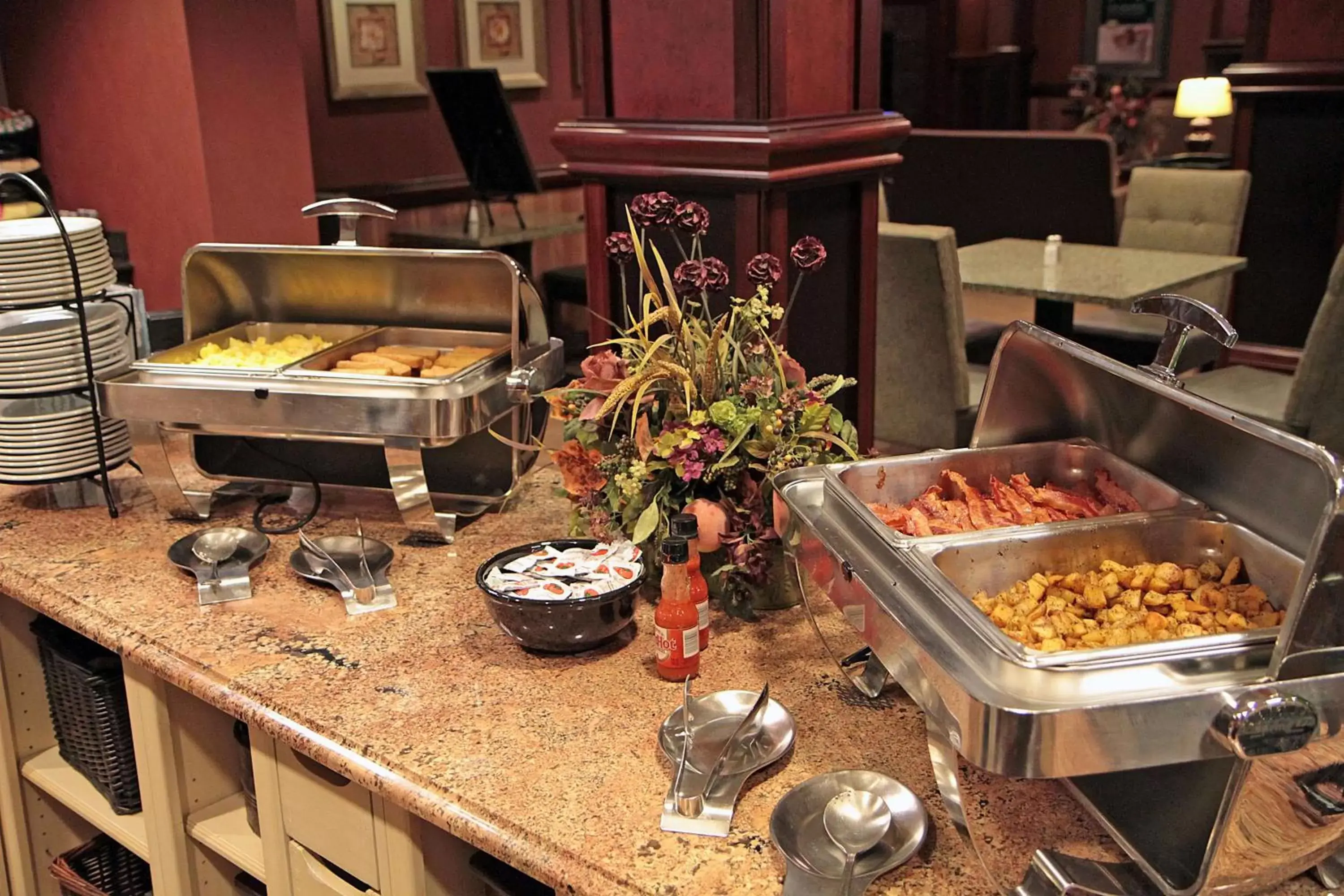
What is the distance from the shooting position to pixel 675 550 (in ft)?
4.50

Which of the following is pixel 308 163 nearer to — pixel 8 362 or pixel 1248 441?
pixel 8 362

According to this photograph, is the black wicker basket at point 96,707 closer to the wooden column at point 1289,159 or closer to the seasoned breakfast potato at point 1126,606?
the seasoned breakfast potato at point 1126,606

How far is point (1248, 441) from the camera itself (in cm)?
122

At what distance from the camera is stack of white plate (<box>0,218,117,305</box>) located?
6.31 ft

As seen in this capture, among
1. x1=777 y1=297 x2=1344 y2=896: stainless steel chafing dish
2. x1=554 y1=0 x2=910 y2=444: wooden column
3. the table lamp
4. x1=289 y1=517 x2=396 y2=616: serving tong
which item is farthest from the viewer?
the table lamp

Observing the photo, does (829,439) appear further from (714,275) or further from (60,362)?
(60,362)

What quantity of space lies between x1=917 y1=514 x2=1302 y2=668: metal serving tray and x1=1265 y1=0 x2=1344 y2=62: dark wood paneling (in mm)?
4833

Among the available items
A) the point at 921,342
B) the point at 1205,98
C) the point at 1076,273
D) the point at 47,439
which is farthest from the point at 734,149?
the point at 1205,98

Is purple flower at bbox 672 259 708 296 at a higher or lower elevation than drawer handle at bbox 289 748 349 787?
higher

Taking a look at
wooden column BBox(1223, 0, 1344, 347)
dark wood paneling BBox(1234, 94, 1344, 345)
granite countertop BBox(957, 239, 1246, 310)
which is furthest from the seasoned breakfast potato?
dark wood paneling BBox(1234, 94, 1344, 345)

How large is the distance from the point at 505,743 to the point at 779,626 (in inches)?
15.8

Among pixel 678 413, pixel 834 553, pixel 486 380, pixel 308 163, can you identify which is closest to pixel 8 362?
pixel 486 380

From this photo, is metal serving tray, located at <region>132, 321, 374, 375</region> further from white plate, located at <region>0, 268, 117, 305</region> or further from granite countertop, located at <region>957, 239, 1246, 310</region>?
granite countertop, located at <region>957, 239, 1246, 310</region>

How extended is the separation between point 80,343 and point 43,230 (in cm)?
18
